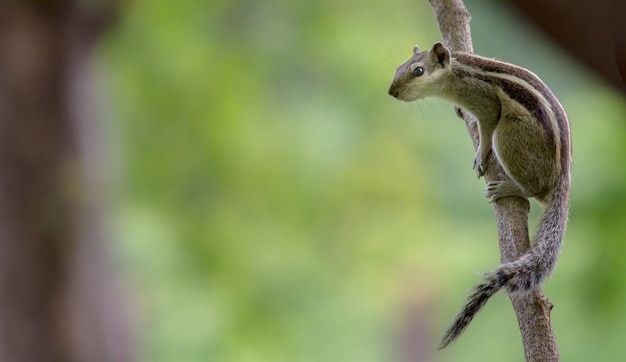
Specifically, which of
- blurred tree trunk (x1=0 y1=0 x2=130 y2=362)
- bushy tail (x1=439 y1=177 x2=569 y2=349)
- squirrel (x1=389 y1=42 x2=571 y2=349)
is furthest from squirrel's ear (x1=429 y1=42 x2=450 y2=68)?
blurred tree trunk (x1=0 y1=0 x2=130 y2=362)

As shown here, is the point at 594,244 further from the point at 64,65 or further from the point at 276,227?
the point at 64,65

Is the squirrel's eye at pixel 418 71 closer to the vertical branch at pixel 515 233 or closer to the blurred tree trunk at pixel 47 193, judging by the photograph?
the vertical branch at pixel 515 233

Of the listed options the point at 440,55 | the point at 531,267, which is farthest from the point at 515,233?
the point at 440,55

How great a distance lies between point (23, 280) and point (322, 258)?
2.12 meters

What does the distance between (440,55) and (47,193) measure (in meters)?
2.14

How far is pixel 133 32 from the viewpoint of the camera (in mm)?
4203

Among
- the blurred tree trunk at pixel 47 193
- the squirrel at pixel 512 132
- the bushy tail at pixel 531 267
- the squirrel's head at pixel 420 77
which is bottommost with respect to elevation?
the bushy tail at pixel 531 267

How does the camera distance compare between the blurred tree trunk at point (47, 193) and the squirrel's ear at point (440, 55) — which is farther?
the blurred tree trunk at point (47, 193)

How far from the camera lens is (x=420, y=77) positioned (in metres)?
1.72

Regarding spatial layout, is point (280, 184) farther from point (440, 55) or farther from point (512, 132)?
point (512, 132)

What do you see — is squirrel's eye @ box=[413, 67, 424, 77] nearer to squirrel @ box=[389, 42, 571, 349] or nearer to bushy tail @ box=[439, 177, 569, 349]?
squirrel @ box=[389, 42, 571, 349]

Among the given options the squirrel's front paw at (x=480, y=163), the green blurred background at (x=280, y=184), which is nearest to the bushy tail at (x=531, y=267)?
the squirrel's front paw at (x=480, y=163)

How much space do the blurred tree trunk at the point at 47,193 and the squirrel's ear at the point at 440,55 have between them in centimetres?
202

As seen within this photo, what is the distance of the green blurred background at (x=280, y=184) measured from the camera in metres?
4.33
